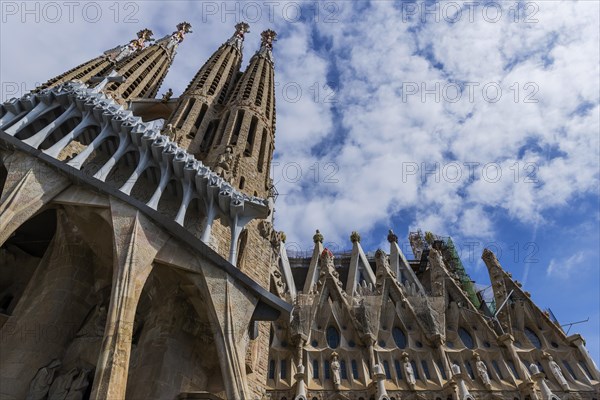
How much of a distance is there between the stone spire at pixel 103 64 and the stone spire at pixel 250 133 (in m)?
6.47

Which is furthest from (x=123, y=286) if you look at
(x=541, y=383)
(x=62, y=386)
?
(x=541, y=383)

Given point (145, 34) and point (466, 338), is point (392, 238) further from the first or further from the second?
point (145, 34)

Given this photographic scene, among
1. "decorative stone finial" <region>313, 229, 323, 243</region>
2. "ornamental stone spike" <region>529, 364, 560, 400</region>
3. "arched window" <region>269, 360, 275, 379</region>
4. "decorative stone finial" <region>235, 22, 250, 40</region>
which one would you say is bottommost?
"ornamental stone spike" <region>529, 364, 560, 400</region>

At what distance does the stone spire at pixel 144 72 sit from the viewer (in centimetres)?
2277

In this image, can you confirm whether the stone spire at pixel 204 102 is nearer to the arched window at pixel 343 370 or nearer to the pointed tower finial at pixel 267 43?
the pointed tower finial at pixel 267 43

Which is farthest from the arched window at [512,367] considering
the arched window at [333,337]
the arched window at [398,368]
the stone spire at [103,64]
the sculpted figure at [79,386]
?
the stone spire at [103,64]

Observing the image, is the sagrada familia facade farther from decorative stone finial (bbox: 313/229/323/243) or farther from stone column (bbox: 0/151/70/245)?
decorative stone finial (bbox: 313/229/323/243)

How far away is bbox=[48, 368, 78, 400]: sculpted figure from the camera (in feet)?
27.3

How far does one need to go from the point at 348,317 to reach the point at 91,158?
9394mm

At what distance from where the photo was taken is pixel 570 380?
1343cm

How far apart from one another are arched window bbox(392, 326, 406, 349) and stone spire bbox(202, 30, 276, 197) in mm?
6539

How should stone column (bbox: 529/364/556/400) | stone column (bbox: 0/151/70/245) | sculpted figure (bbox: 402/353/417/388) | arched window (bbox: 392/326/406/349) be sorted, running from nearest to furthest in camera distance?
stone column (bbox: 0/151/70/245)
stone column (bbox: 529/364/556/400)
sculpted figure (bbox: 402/353/417/388)
arched window (bbox: 392/326/406/349)

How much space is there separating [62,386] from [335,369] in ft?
24.4

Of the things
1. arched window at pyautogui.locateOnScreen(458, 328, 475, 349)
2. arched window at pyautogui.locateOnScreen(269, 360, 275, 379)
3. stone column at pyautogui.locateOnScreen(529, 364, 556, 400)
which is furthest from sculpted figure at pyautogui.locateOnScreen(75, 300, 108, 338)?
stone column at pyautogui.locateOnScreen(529, 364, 556, 400)
